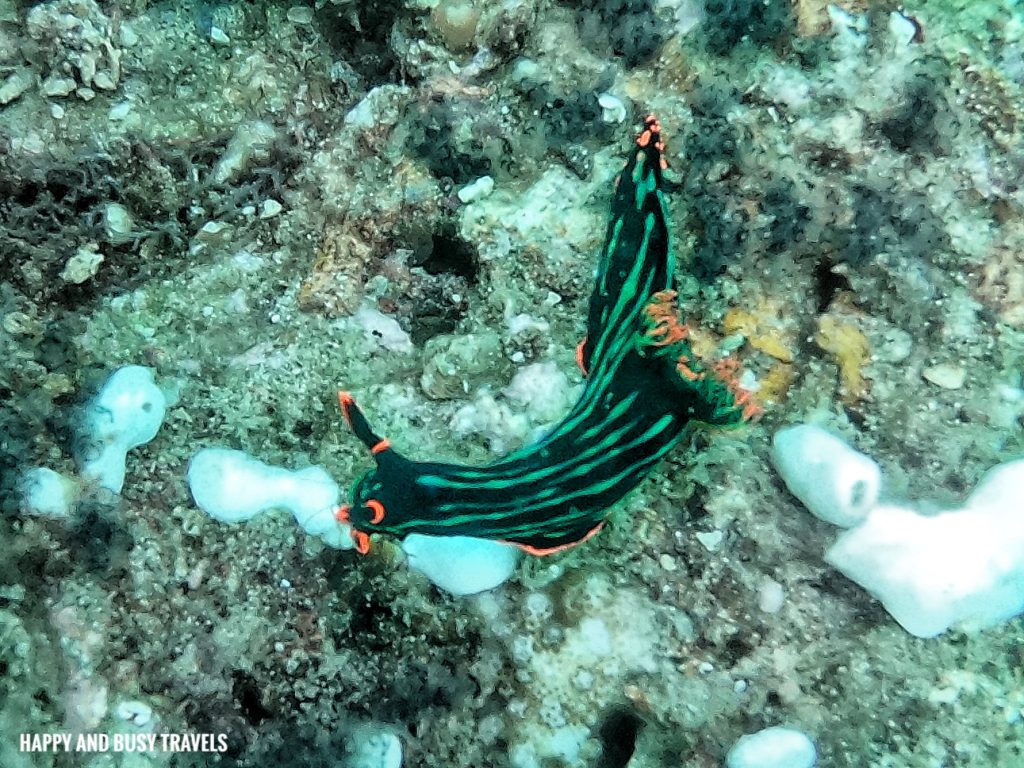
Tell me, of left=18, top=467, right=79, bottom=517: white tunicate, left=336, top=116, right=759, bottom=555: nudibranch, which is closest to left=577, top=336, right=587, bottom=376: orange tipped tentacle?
left=336, top=116, right=759, bottom=555: nudibranch

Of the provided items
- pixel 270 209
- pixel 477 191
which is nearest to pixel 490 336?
pixel 477 191

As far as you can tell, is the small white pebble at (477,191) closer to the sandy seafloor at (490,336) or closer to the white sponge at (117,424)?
the sandy seafloor at (490,336)

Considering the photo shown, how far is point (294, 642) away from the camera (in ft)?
8.22

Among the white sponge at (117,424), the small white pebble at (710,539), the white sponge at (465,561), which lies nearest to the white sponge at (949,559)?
the small white pebble at (710,539)

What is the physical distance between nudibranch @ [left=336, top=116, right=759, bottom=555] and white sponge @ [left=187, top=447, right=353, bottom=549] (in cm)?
40

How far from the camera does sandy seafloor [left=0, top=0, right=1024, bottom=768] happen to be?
242 centimetres

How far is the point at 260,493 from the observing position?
2596mm

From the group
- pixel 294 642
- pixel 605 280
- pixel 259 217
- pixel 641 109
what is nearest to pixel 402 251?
pixel 259 217

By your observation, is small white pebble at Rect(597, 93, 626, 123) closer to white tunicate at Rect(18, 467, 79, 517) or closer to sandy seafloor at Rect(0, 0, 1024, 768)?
sandy seafloor at Rect(0, 0, 1024, 768)

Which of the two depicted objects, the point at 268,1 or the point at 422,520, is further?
the point at 268,1

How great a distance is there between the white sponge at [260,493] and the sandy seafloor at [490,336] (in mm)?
65

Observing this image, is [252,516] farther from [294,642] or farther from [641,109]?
[641,109]

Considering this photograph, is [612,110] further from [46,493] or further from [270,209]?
[46,493]

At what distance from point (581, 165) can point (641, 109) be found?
13.6 inches
